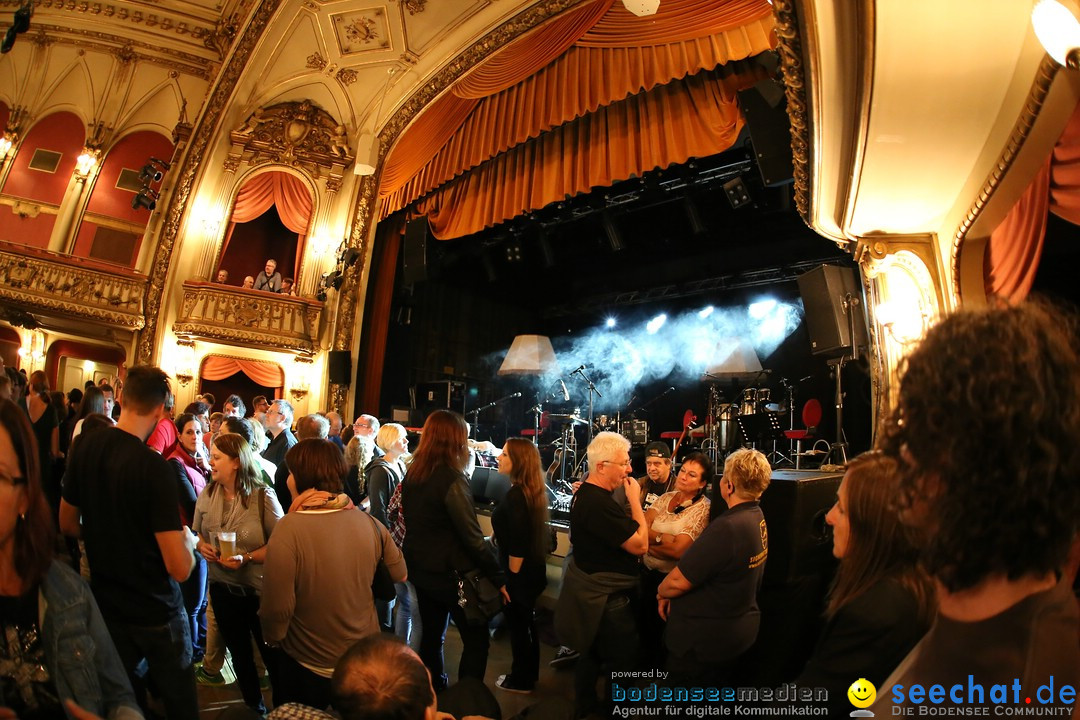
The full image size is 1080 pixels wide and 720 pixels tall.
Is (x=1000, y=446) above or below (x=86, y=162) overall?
below

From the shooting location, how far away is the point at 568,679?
13.2 ft

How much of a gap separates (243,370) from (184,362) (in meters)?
Result: 0.94

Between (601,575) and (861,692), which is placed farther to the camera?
(601,575)

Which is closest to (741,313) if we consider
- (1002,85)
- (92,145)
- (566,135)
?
(566,135)

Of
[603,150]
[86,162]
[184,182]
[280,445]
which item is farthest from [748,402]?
[86,162]

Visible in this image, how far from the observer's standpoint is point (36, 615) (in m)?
1.32

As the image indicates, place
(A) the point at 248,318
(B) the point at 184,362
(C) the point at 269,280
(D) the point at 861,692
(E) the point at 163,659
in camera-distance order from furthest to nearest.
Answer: (C) the point at 269,280
(A) the point at 248,318
(B) the point at 184,362
(E) the point at 163,659
(D) the point at 861,692

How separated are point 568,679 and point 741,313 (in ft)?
30.9

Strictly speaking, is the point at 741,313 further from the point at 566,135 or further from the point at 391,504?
the point at 391,504

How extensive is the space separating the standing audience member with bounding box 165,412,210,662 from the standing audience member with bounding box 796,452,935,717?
286 cm

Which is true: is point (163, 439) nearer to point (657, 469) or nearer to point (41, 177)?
point (657, 469)

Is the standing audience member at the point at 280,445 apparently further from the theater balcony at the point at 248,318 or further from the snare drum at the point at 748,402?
the snare drum at the point at 748,402

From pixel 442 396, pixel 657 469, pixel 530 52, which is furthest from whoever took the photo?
pixel 442 396

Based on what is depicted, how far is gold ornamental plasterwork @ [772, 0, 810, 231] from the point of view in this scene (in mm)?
2947
